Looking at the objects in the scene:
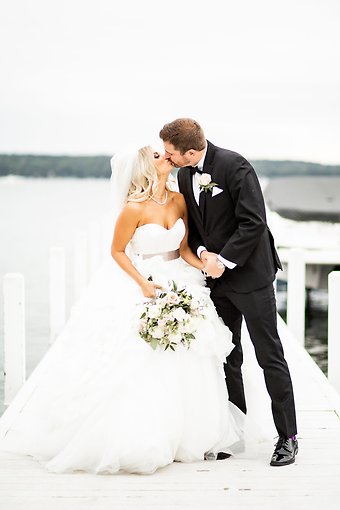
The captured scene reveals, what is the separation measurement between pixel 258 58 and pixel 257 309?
64.6 metres

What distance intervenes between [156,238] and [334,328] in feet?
9.06

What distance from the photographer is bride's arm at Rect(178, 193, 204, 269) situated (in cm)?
434

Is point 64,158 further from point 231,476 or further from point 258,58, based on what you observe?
point 231,476

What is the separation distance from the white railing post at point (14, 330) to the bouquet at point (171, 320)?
210 cm

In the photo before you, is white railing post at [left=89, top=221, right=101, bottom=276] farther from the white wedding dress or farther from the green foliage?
the green foliage

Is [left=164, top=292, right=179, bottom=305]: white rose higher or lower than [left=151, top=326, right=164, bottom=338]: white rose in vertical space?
higher

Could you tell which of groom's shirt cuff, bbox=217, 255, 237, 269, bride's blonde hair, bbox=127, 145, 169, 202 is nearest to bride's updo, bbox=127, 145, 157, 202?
bride's blonde hair, bbox=127, 145, 169, 202

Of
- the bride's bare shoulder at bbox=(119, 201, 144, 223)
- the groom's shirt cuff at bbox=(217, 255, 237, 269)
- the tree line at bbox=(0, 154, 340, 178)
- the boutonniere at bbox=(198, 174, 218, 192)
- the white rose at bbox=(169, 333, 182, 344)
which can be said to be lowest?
the tree line at bbox=(0, 154, 340, 178)

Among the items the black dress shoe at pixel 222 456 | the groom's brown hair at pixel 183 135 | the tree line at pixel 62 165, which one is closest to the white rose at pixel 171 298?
the groom's brown hair at pixel 183 135

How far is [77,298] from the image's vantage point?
9773 mm

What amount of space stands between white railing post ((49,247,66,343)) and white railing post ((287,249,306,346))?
2.46m

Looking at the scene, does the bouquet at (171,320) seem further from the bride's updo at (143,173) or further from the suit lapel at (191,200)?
the bride's updo at (143,173)

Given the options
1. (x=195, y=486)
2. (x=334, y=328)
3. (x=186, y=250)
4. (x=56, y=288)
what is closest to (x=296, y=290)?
(x=334, y=328)

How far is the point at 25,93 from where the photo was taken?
61.5 m
